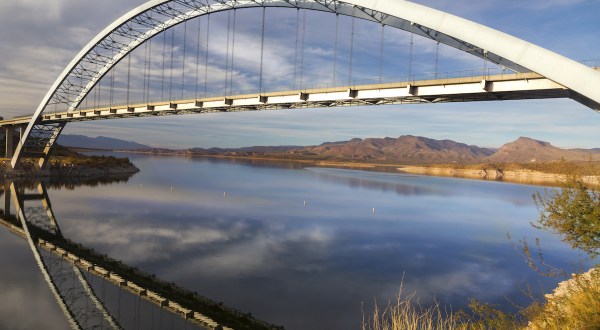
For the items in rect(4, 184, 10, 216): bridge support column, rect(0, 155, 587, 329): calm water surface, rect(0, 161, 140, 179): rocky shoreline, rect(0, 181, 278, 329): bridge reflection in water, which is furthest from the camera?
rect(0, 161, 140, 179): rocky shoreline

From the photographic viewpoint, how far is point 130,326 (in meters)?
11.4

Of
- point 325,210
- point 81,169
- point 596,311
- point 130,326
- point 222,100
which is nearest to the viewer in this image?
point 596,311

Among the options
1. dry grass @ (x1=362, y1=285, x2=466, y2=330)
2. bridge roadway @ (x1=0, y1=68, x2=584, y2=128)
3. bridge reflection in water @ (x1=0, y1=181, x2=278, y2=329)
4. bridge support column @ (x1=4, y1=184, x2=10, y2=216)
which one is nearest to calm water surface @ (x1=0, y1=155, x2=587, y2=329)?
bridge reflection in water @ (x1=0, y1=181, x2=278, y2=329)

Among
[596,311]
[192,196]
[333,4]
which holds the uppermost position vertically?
[333,4]

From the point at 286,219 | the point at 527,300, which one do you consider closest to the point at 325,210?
the point at 286,219

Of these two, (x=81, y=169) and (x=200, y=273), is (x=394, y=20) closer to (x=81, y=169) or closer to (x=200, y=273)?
(x=200, y=273)

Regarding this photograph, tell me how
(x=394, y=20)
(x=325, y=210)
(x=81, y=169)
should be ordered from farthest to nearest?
(x=81, y=169) → (x=325, y=210) → (x=394, y=20)

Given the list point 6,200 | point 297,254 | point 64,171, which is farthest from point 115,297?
point 64,171

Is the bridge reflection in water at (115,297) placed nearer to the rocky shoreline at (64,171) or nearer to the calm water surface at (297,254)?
the calm water surface at (297,254)

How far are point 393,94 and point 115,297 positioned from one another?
15.7 metres

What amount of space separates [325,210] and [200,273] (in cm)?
2111

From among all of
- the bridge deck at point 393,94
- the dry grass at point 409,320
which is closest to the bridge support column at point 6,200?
the bridge deck at point 393,94

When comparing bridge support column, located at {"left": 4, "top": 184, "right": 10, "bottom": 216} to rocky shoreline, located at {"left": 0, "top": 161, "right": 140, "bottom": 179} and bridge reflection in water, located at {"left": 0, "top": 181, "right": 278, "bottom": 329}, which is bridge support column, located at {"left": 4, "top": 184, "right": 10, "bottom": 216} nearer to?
rocky shoreline, located at {"left": 0, "top": 161, "right": 140, "bottom": 179}

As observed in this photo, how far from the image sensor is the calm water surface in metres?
13.5
